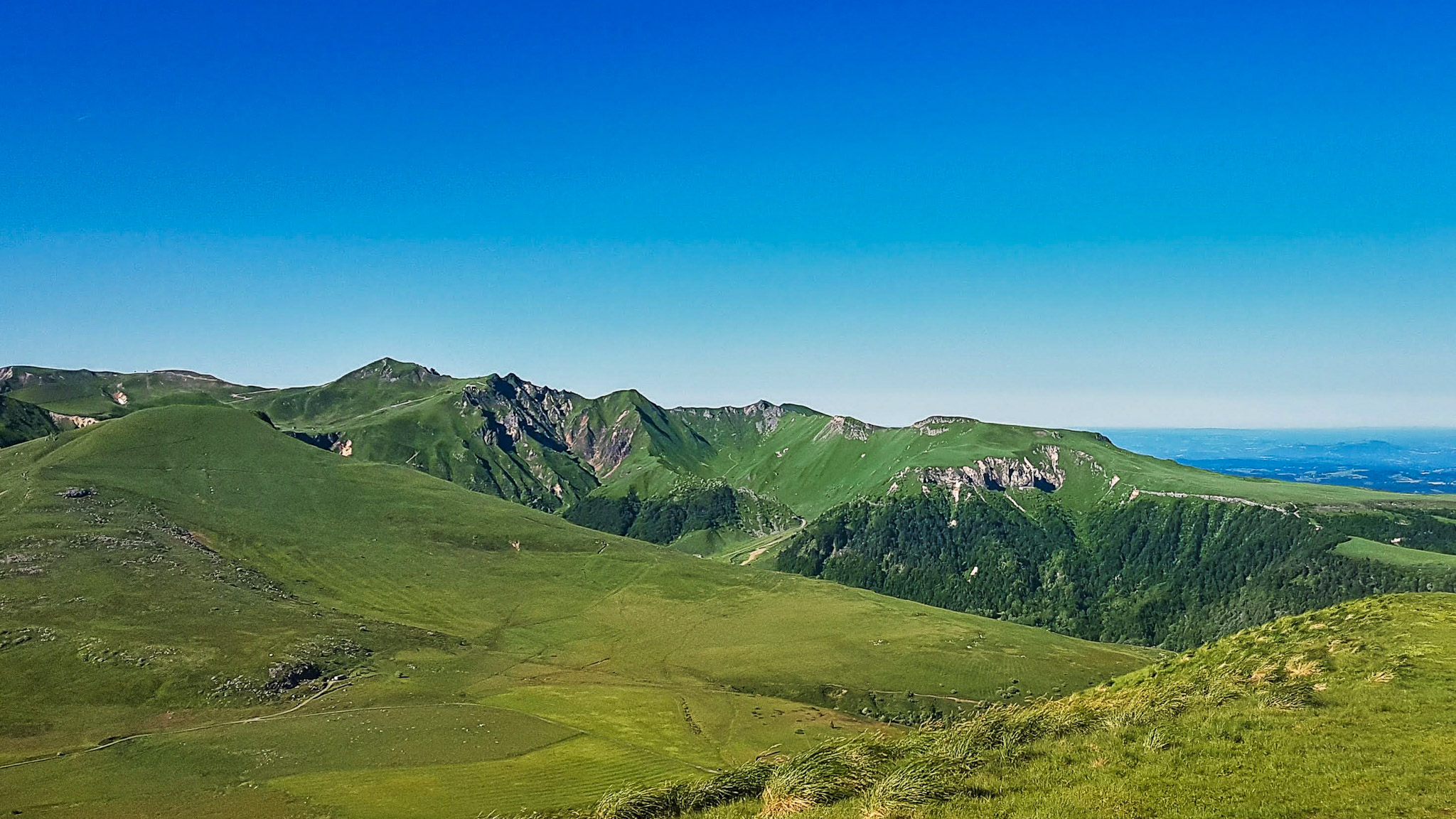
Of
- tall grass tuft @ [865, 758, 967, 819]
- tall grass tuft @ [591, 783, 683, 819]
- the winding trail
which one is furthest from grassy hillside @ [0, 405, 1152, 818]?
tall grass tuft @ [865, 758, 967, 819]

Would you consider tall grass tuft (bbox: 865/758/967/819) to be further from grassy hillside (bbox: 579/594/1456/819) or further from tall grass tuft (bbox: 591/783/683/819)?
tall grass tuft (bbox: 591/783/683/819)

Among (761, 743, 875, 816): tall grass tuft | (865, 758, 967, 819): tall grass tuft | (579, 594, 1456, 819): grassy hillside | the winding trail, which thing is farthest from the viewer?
the winding trail

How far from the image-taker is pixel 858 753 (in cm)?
→ 2009

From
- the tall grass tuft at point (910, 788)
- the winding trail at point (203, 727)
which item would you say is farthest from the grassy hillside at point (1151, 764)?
the winding trail at point (203, 727)

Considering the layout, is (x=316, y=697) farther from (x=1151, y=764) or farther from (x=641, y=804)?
(x=1151, y=764)

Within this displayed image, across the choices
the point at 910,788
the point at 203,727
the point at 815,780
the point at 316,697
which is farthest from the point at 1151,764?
the point at 316,697

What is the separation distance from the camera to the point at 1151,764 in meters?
19.2

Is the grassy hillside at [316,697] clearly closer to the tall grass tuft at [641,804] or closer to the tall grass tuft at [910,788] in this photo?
the tall grass tuft at [641,804]

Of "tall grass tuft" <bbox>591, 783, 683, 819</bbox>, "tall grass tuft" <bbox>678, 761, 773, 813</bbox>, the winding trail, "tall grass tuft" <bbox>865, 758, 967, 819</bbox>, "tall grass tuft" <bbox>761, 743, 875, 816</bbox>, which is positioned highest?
"tall grass tuft" <bbox>865, 758, 967, 819</bbox>

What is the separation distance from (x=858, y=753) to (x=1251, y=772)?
392 inches

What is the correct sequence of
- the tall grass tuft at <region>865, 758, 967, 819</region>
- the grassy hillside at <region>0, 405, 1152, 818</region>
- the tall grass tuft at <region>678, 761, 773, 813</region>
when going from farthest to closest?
the grassy hillside at <region>0, 405, 1152, 818</region> < the tall grass tuft at <region>678, 761, 773, 813</region> < the tall grass tuft at <region>865, 758, 967, 819</region>

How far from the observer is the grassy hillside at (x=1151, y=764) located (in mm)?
16750

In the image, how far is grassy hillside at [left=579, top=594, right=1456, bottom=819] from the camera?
16.8 metres

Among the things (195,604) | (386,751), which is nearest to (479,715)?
(386,751)
